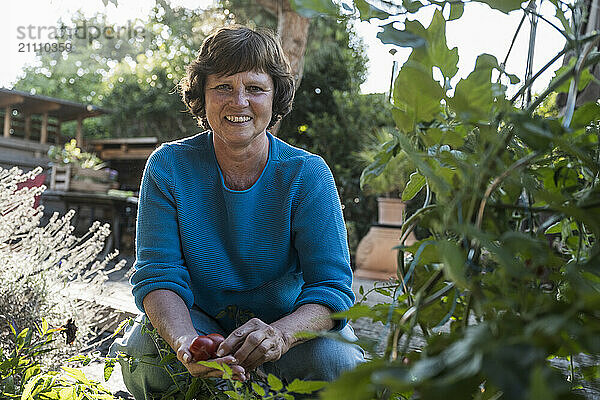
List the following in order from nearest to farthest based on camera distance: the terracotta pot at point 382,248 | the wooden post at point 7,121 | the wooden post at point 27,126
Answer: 1. the terracotta pot at point 382,248
2. the wooden post at point 7,121
3. the wooden post at point 27,126

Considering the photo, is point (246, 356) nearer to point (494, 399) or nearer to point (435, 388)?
point (494, 399)

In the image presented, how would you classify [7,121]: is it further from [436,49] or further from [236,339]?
[436,49]

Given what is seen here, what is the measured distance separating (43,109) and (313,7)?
1369 centimetres

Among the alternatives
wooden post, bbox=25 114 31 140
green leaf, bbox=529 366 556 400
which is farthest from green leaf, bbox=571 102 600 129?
wooden post, bbox=25 114 31 140

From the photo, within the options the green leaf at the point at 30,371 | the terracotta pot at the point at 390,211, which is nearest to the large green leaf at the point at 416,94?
the green leaf at the point at 30,371

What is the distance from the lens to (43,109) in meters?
13.0

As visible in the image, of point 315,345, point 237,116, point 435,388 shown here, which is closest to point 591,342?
point 435,388

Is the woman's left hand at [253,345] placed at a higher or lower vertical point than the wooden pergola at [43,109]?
higher

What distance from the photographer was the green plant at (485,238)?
0.33m

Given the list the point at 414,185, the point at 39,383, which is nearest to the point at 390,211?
the point at 39,383

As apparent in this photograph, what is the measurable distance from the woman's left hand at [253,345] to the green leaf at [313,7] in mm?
711

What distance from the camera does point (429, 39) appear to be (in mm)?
620

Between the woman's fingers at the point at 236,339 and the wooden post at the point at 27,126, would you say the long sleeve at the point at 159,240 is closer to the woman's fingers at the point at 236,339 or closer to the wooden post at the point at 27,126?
the woman's fingers at the point at 236,339

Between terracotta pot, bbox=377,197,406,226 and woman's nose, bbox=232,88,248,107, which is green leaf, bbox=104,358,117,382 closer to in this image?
woman's nose, bbox=232,88,248,107
